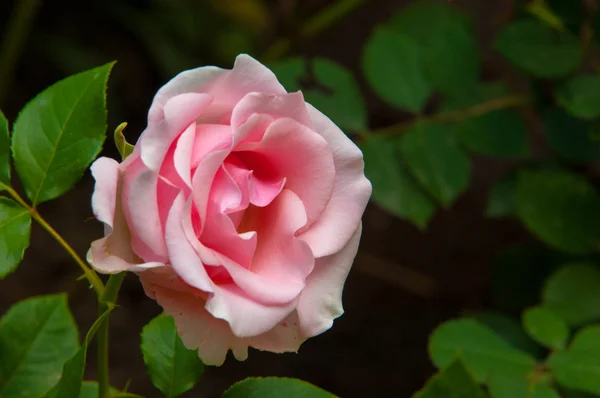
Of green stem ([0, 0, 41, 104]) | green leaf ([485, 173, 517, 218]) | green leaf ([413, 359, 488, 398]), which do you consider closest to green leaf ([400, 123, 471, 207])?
green leaf ([485, 173, 517, 218])

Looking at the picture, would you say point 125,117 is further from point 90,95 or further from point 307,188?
point 307,188

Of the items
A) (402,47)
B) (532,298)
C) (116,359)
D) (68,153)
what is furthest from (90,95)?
(116,359)

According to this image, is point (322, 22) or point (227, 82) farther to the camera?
point (322, 22)

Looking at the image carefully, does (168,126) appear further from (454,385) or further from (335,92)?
(335,92)

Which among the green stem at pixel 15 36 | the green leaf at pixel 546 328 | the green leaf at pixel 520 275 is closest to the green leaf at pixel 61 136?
the green leaf at pixel 546 328

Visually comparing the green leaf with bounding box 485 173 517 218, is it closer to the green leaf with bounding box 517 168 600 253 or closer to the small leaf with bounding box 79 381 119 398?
the green leaf with bounding box 517 168 600 253

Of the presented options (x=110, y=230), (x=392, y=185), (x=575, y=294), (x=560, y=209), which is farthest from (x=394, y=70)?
(x=110, y=230)

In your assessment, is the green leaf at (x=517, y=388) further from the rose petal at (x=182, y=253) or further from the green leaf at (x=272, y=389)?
the rose petal at (x=182, y=253)
